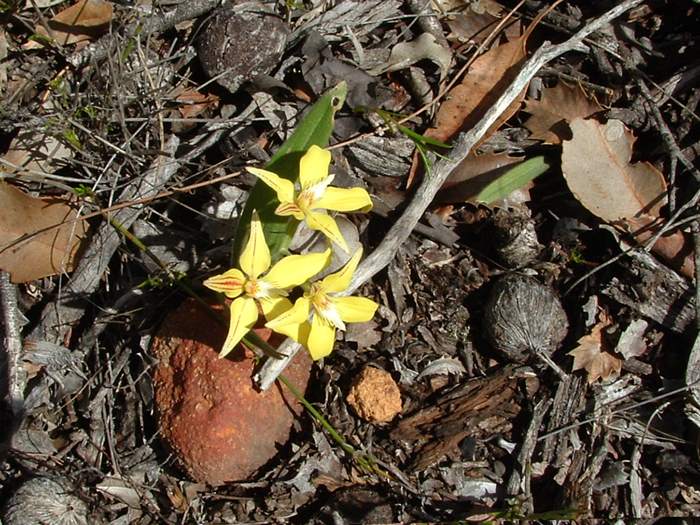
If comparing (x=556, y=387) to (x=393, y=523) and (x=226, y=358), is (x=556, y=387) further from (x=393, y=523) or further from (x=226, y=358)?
(x=226, y=358)

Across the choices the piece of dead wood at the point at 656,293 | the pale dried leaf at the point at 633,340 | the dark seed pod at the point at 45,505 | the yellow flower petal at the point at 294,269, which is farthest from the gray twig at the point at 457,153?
the dark seed pod at the point at 45,505

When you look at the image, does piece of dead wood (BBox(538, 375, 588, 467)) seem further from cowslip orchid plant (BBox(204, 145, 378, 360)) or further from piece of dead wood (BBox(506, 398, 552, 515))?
cowslip orchid plant (BBox(204, 145, 378, 360))

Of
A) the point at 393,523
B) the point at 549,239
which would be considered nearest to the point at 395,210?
the point at 549,239

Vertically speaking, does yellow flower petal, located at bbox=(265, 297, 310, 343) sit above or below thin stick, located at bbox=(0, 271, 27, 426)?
above

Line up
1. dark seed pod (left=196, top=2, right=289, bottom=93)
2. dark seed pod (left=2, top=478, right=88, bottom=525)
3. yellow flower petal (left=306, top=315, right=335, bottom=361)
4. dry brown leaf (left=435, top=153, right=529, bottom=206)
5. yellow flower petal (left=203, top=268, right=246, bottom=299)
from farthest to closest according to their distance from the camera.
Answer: dry brown leaf (left=435, top=153, right=529, bottom=206) → dark seed pod (left=196, top=2, right=289, bottom=93) → dark seed pod (left=2, top=478, right=88, bottom=525) → yellow flower petal (left=306, top=315, right=335, bottom=361) → yellow flower petal (left=203, top=268, right=246, bottom=299)

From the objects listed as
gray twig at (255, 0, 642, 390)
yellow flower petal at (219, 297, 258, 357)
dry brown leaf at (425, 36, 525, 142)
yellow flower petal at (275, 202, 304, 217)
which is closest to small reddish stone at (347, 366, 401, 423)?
gray twig at (255, 0, 642, 390)

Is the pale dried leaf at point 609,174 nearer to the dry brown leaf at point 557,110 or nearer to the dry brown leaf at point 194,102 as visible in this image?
the dry brown leaf at point 557,110

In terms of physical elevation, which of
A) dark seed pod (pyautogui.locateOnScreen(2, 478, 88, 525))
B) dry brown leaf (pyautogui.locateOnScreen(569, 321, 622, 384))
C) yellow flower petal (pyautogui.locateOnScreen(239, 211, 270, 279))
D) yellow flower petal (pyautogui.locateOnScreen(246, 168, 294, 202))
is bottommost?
dark seed pod (pyautogui.locateOnScreen(2, 478, 88, 525))

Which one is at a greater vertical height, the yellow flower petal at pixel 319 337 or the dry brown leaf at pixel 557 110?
the dry brown leaf at pixel 557 110
